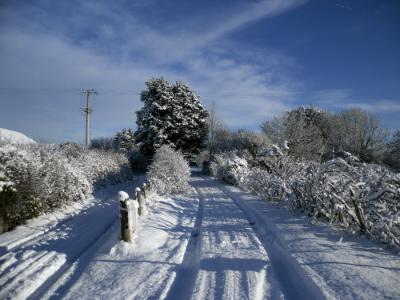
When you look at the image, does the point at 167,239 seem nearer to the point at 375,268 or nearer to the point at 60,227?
the point at 60,227

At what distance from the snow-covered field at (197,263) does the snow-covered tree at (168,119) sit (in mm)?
23538

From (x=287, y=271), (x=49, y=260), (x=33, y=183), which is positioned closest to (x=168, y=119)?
(x=33, y=183)

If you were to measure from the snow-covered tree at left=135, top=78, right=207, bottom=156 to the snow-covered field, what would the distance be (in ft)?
77.2

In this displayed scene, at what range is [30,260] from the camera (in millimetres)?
4988

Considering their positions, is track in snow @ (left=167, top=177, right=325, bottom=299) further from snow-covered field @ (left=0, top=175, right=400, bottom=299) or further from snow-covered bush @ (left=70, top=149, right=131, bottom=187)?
snow-covered bush @ (left=70, top=149, right=131, bottom=187)

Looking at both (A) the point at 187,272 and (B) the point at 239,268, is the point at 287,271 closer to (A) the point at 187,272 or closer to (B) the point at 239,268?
(B) the point at 239,268

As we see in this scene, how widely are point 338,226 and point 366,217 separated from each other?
932 mm

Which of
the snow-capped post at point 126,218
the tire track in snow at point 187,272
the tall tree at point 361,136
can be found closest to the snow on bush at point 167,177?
the tire track in snow at point 187,272

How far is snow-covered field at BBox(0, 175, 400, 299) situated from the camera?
3882 mm

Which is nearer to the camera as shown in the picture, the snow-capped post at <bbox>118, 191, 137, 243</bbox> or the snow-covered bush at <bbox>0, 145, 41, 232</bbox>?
the snow-capped post at <bbox>118, 191, 137, 243</bbox>

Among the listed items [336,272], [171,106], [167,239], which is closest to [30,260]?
[167,239]

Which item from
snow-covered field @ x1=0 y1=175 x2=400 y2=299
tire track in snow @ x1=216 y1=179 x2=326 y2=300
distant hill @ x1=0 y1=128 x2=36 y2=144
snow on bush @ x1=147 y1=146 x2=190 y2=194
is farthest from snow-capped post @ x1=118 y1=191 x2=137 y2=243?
snow on bush @ x1=147 y1=146 x2=190 y2=194

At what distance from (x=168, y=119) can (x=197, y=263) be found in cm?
2698

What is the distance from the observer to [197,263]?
195 inches
